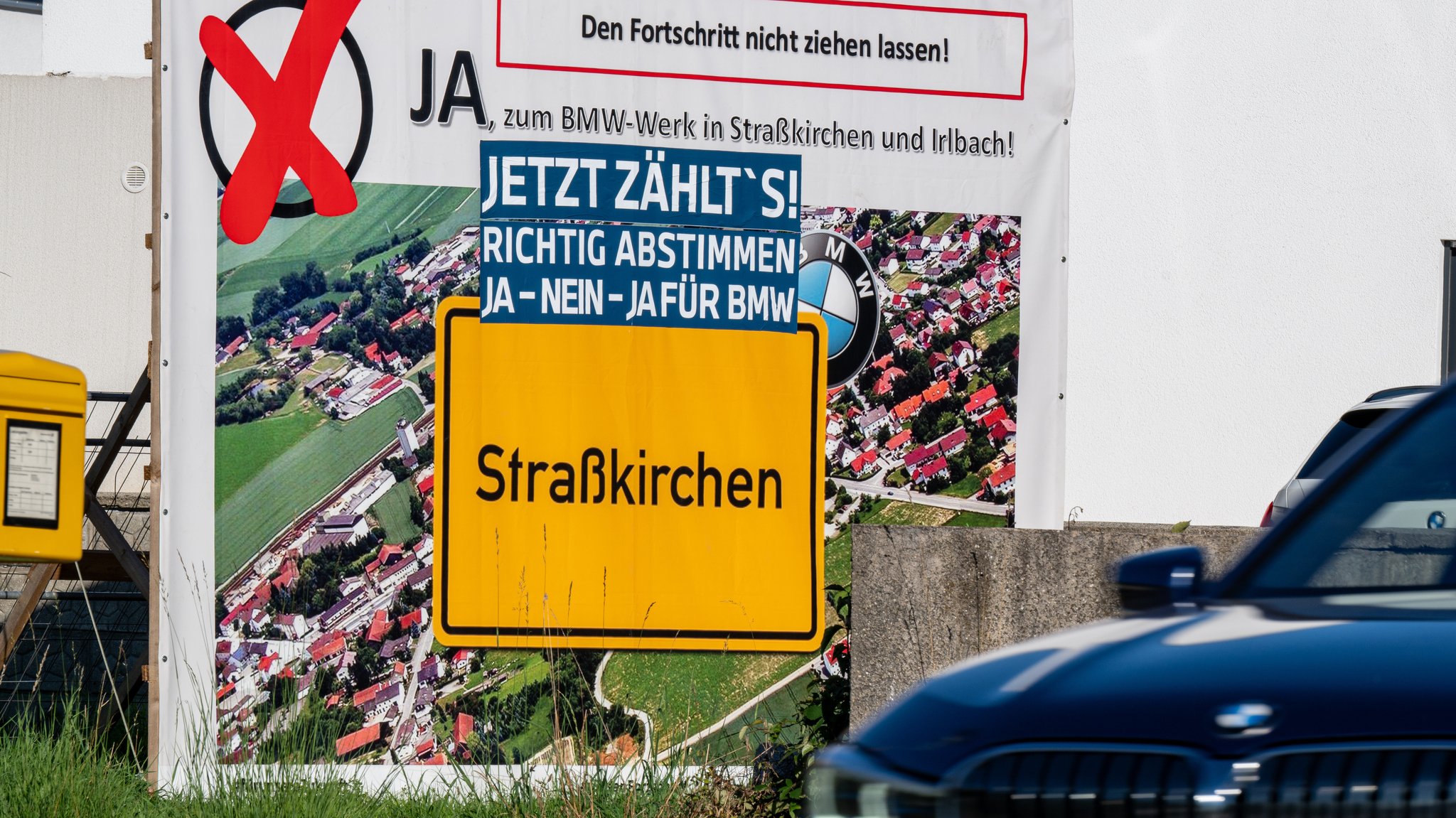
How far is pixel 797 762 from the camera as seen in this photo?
17.8 feet

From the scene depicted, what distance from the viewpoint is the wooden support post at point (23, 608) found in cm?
618

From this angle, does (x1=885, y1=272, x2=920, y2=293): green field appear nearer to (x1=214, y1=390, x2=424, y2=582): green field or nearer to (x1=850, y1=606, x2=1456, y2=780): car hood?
(x1=214, y1=390, x2=424, y2=582): green field

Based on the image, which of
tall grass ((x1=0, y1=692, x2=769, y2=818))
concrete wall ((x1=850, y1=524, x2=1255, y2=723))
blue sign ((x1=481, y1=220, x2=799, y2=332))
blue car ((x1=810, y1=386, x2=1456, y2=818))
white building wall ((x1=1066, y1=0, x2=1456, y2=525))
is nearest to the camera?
blue car ((x1=810, y1=386, x2=1456, y2=818))

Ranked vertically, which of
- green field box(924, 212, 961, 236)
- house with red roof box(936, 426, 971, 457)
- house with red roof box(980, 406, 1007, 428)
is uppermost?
green field box(924, 212, 961, 236)

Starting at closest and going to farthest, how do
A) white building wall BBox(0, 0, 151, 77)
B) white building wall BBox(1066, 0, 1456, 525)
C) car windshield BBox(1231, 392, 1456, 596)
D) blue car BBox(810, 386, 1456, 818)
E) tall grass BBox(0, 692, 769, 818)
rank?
blue car BBox(810, 386, 1456, 818) < car windshield BBox(1231, 392, 1456, 596) < tall grass BBox(0, 692, 769, 818) < white building wall BBox(1066, 0, 1456, 525) < white building wall BBox(0, 0, 151, 77)

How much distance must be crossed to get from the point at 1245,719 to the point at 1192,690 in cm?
12

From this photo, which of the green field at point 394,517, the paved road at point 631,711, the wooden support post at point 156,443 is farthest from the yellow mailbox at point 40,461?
the paved road at point 631,711

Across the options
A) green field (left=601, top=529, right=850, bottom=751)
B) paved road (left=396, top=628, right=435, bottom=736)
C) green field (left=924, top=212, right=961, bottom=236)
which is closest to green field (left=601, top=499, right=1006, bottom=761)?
green field (left=601, top=529, right=850, bottom=751)

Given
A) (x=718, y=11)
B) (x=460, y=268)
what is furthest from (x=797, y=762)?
(x=718, y=11)

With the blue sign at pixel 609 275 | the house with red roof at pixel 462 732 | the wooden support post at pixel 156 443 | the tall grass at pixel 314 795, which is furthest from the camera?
the blue sign at pixel 609 275

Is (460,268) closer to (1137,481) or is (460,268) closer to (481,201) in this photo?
(481,201)

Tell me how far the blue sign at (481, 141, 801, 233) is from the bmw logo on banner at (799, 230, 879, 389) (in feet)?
1.10

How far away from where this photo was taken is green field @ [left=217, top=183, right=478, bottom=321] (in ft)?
18.1

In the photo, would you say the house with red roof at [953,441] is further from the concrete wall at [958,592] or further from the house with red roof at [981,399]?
the concrete wall at [958,592]
